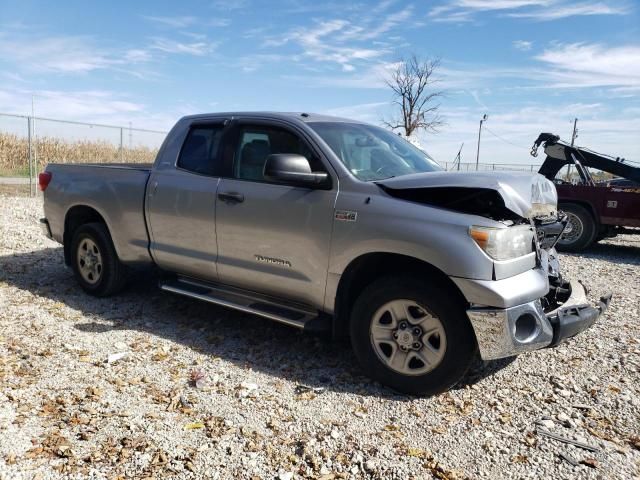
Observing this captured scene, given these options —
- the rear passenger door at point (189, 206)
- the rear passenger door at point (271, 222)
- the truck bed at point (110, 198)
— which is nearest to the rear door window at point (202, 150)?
the rear passenger door at point (189, 206)

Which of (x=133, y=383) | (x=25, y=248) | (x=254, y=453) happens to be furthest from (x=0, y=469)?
(x=25, y=248)

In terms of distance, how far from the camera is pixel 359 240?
3523 millimetres

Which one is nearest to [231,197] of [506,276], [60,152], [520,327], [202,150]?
[202,150]

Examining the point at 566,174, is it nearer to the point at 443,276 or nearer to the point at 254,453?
the point at 443,276

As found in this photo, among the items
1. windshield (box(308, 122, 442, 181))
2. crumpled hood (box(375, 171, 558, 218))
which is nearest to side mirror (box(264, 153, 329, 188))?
windshield (box(308, 122, 442, 181))

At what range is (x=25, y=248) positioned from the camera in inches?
308

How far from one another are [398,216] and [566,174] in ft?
36.6

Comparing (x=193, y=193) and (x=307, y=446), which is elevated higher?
(x=193, y=193)

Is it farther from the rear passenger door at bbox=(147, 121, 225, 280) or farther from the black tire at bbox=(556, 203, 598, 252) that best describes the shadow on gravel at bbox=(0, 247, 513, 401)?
the black tire at bbox=(556, 203, 598, 252)

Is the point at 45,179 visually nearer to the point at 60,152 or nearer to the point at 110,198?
the point at 110,198

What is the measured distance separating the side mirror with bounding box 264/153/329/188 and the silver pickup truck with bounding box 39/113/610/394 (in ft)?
0.04

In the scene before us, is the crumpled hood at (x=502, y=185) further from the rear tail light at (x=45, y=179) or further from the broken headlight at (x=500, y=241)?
the rear tail light at (x=45, y=179)

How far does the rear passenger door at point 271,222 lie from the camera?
3736mm

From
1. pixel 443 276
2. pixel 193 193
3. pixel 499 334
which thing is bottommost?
pixel 499 334
